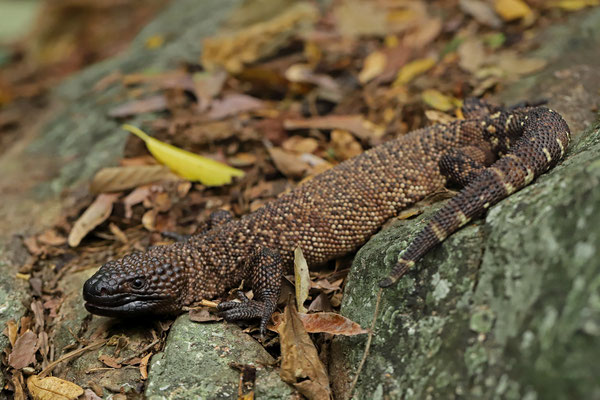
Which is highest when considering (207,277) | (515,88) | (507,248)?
(507,248)

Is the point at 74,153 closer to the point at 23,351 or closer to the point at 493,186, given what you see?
the point at 23,351

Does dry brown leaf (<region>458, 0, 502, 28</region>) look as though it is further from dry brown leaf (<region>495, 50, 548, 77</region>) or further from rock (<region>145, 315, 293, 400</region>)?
rock (<region>145, 315, 293, 400</region>)

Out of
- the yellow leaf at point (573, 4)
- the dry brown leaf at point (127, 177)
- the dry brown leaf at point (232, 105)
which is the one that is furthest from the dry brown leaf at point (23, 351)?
the yellow leaf at point (573, 4)

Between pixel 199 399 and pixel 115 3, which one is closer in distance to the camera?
pixel 199 399

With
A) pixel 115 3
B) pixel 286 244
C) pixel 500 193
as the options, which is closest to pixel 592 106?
pixel 500 193

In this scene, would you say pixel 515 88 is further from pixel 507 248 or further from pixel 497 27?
pixel 507 248

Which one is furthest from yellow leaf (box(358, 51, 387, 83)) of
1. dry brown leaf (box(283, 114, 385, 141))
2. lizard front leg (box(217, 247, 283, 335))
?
lizard front leg (box(217, 247, 283, 335))
